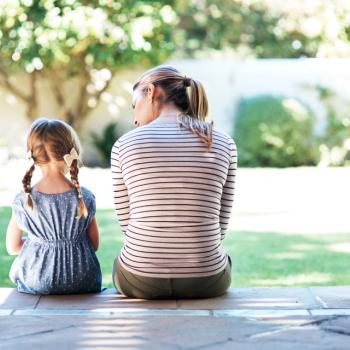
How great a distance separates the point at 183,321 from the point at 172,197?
585 mm

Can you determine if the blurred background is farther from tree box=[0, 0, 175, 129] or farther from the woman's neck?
the woman's neck

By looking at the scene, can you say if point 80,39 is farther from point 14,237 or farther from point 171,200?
point 171,200

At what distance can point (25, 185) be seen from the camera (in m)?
3.90

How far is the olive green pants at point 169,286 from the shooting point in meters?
3.70

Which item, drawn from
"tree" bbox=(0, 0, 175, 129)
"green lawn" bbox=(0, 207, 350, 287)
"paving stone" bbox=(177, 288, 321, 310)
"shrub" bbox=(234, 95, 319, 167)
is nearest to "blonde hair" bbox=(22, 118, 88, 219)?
"paving stone" bbox=(177, 288, 321, 310)

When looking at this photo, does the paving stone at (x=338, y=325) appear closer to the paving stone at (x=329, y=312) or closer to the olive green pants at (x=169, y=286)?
the paving stone at (x=329, y=312)

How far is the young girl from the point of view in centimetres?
390

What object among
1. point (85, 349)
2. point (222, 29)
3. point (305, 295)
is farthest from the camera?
point (222, 29)

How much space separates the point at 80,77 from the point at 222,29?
331 inches

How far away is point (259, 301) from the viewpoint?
3.72m

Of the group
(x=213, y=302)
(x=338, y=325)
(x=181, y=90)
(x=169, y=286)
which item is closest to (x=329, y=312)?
(x=338, y=325)

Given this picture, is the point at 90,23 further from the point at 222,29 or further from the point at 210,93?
the point at 222,29

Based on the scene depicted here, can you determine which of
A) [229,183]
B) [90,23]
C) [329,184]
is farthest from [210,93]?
[229,183]

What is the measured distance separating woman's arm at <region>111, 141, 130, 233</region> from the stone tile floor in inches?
14.7
